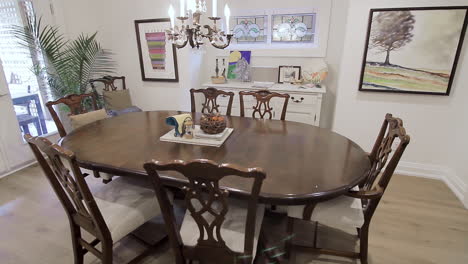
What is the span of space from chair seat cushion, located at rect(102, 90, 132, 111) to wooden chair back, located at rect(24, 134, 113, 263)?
7.73ft

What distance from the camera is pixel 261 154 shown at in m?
1.64

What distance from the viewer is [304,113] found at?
3.20 metres

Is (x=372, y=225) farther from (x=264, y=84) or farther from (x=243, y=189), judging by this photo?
(x=264, y=84)

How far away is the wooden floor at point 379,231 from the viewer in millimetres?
1885

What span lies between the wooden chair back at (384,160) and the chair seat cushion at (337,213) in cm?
6

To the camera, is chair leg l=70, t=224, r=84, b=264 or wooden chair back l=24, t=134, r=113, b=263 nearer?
wooden chair back l=24, t=134, r=113, b=263

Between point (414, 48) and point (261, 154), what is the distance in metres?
2.15

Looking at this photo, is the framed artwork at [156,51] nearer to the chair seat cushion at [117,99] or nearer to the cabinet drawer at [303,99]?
the chair seat cushion at [117,99]

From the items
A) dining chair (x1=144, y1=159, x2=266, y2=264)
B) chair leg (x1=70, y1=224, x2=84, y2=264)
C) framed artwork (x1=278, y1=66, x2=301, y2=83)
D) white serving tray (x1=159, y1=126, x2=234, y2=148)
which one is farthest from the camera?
framed artwork (x1=278, y1=66, x2=301, y2=83)

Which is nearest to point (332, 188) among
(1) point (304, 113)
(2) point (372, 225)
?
(2) point (372, 225)

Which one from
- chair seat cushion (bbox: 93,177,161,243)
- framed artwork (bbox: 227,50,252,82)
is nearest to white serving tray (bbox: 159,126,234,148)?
chair seat cushion (bbox: 93,177,161,243)

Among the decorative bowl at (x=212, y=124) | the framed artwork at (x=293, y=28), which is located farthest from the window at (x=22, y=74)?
the framed artwork at (x=293, y=28)

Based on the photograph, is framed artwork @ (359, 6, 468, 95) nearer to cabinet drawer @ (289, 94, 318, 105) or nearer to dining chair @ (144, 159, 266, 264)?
cabinet drawer @ (289, 94, 318, 105)

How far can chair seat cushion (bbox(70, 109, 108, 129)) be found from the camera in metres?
2.26
